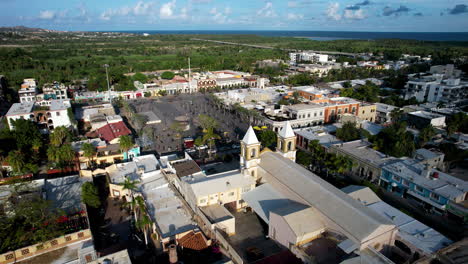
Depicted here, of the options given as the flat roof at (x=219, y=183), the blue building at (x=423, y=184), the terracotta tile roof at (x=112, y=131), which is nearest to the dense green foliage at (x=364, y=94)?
the blue building at (x=423, y=184)

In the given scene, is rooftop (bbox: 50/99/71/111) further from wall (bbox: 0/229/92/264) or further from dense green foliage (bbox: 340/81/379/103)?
dense green foliage (bbox: 340/81/379/103)

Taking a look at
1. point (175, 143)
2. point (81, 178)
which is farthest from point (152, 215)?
point (175, 143)

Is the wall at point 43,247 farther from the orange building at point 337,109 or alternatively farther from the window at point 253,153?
the orange building at point 337,109

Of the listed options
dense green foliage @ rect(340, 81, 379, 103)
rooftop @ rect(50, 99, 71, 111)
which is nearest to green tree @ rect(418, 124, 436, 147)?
dense green foliage @ rect(340, 81, 379, 103)

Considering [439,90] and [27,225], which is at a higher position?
[439,90]

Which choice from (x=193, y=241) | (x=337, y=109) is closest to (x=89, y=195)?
(x=193, y=241)

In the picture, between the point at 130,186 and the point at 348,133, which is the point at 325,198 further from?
the point at 348,133
